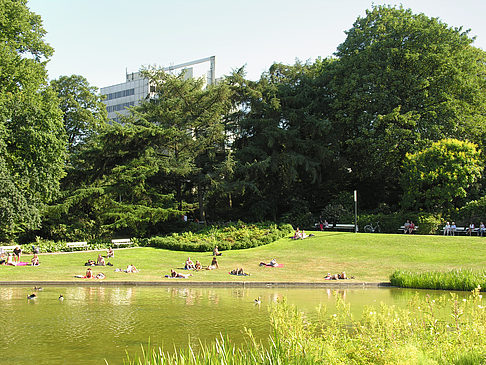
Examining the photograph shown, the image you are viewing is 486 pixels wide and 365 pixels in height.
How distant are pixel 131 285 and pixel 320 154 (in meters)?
28.1

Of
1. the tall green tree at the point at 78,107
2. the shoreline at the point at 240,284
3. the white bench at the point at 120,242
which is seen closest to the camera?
the shoreline at the point at 240,284

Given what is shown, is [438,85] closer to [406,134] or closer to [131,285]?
[406,134]

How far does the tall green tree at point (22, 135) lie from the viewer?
31.7 m

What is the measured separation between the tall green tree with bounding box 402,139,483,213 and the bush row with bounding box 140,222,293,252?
36.1 feet

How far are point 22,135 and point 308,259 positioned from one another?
20596 mm

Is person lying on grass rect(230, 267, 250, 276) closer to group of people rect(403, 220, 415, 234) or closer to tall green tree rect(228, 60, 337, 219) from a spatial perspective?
group of people rect(403, 220, 415, 234)

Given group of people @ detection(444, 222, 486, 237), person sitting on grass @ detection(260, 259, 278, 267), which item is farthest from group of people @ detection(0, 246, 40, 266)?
group of people @ detection(444, 222, 486, 237)

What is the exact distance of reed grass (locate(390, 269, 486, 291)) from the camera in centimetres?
1997

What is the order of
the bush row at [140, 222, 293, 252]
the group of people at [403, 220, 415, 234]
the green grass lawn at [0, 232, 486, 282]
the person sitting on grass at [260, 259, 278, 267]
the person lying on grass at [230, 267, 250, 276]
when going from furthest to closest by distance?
the group of people at [403, 220, 415, 234] < the bush row at [140, 222, 293, 252] < the person sitting on grass at [260, 259, 278, 267] < the person lying on grass at [230, 267, 250, 276] < the green grass lawn at [0, 232, 486, 282]

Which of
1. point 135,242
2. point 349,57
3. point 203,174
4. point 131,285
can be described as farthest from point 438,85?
point 131,285

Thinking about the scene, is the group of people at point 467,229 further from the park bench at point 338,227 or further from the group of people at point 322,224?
the group of people at point 322,224

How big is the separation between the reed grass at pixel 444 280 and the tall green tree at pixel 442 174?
18705mm

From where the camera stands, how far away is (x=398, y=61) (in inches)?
1790

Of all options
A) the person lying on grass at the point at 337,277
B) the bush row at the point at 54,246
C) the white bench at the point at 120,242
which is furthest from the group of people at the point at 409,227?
the bush row at the point at 54,246
